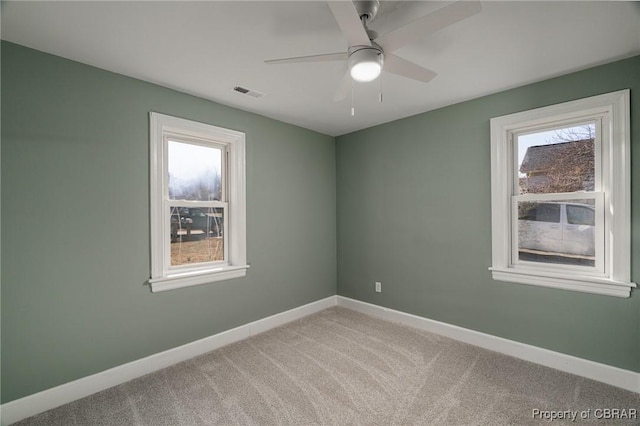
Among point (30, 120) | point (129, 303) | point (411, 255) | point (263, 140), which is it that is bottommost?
point (129, 303)

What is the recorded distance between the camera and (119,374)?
7.55 feet

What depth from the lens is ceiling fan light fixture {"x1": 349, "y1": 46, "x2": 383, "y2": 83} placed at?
1571mm

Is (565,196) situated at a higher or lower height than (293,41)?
lower

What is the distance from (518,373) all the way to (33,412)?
11.7ft

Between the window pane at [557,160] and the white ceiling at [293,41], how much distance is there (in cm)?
53

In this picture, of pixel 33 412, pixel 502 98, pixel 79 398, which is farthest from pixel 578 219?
pixel 33 412

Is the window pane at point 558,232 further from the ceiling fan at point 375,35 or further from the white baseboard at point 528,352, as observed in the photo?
the ceiling fan at point 375,35

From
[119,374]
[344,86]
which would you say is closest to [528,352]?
[344,86]

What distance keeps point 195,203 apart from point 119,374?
152 centimetres

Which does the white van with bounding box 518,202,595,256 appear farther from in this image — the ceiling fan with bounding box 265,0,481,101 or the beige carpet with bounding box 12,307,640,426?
the ceiling fan with bounding box 265,0,481,101

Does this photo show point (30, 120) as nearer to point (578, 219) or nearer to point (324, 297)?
point (324, 297)

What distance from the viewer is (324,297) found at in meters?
4.09

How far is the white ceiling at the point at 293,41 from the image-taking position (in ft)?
5.31

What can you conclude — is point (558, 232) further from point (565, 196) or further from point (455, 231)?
point (455, 231)
